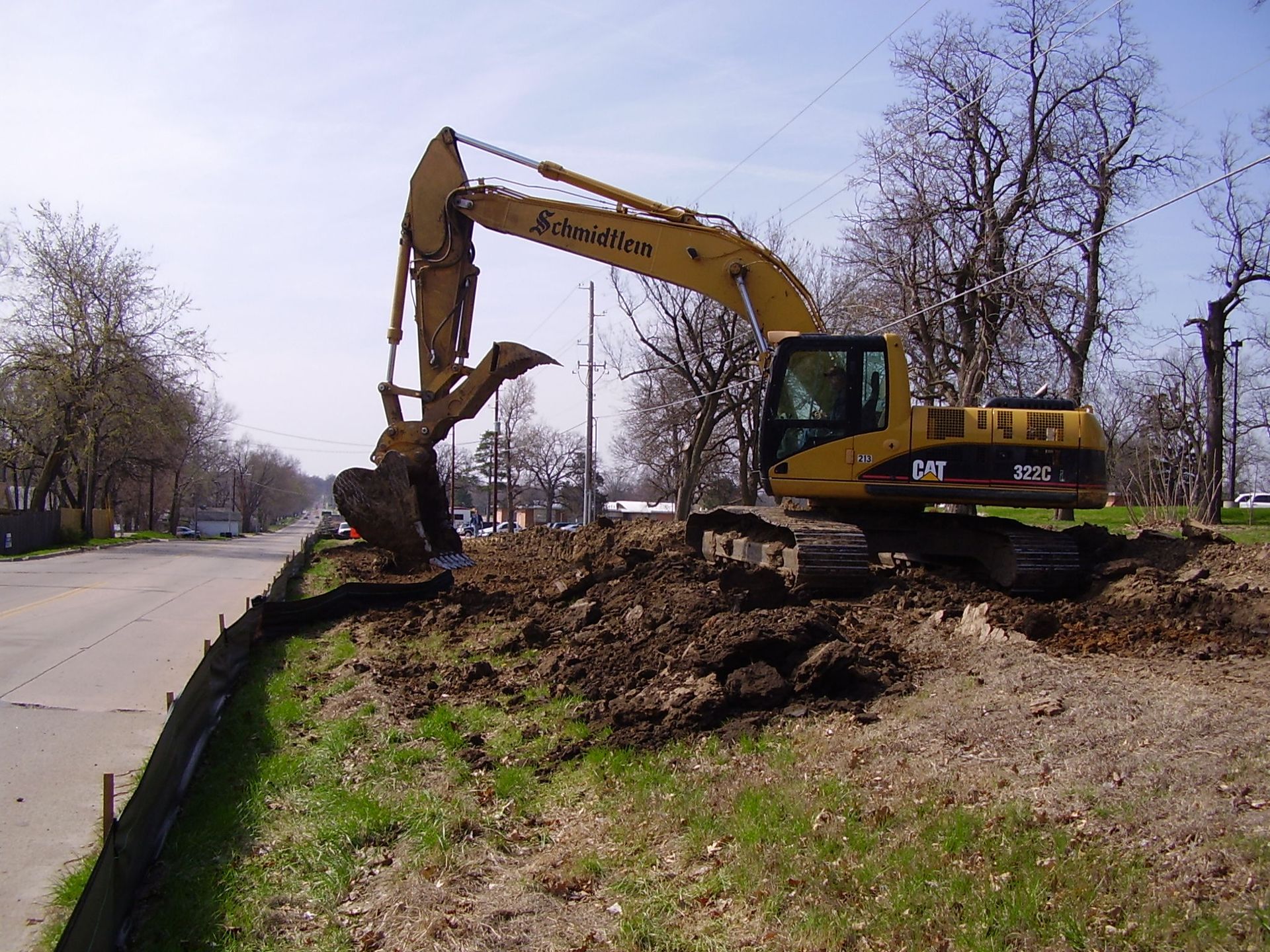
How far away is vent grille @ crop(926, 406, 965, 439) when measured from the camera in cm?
1152

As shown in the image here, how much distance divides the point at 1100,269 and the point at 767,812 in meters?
24.9

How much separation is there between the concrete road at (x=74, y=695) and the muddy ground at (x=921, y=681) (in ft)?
6.67

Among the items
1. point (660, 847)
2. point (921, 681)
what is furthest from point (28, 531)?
point (660, 847)

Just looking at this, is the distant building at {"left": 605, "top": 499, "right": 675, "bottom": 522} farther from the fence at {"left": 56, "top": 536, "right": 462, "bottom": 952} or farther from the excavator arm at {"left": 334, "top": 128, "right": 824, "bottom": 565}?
the fence at {"left": 56, "top": 536, "right": 462, "bottom": 952}

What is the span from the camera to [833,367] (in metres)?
11.7

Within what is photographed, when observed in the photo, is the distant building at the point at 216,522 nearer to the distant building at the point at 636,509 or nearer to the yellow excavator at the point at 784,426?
the distant building at the point at 636,509

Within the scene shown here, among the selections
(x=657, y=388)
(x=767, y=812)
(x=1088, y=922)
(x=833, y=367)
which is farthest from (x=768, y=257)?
(x=657, y=388)

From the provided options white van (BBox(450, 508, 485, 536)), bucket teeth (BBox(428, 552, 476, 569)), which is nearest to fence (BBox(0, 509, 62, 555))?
white van (BBox(450, 508, 485, 536))

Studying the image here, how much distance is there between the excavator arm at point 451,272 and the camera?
14.0 m

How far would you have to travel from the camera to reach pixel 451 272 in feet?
48.9

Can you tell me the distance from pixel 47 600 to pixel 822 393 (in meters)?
13.2

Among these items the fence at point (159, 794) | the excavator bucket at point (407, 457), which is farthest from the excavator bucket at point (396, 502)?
the fence at point (159, 794)

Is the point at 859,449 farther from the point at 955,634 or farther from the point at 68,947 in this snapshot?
the point at 68,947

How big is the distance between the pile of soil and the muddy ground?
0.03m
